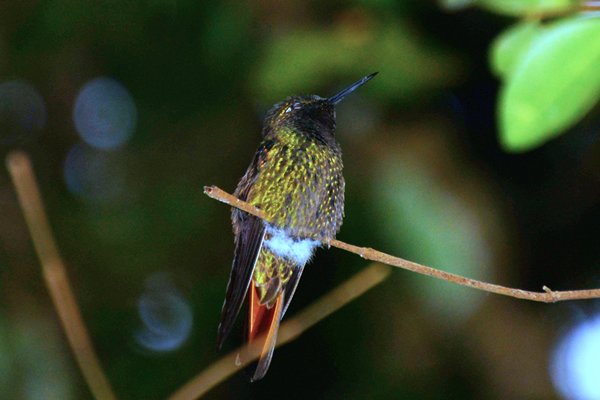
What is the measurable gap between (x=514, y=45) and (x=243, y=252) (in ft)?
3.15

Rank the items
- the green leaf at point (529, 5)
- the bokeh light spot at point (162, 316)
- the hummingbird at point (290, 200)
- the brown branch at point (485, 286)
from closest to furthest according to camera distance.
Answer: the brown branch at point (485, 286) → the green leaf at point (529, 5) → the hummingbird at point (290, 200) → the bokeh light spot at point (162, 316)

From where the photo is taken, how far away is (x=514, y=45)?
6.25ft

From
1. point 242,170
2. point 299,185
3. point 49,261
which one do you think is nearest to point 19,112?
point 242,170

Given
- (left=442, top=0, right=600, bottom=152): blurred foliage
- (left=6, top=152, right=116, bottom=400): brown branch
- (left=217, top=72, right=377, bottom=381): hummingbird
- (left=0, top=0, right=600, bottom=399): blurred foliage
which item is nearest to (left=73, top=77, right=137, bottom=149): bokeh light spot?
(left=0, top=0, right=600, bottom=399): blurred foliage

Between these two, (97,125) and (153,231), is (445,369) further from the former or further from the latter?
(97,125)

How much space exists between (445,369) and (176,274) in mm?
1638

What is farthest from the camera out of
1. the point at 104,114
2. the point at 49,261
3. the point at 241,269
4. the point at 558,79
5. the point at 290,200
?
the point at 104,114

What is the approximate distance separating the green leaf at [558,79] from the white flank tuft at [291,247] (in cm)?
124

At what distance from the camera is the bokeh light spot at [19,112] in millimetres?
5211

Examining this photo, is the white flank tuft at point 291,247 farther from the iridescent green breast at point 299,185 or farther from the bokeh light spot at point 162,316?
the bokeh light spot at point 162,316

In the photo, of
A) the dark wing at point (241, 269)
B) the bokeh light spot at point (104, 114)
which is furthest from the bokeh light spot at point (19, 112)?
the dark wing at point (241, 269)

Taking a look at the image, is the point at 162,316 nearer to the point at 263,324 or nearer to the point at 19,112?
the point at 19,112

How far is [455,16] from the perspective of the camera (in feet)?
15.2

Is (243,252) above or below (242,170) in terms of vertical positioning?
below
